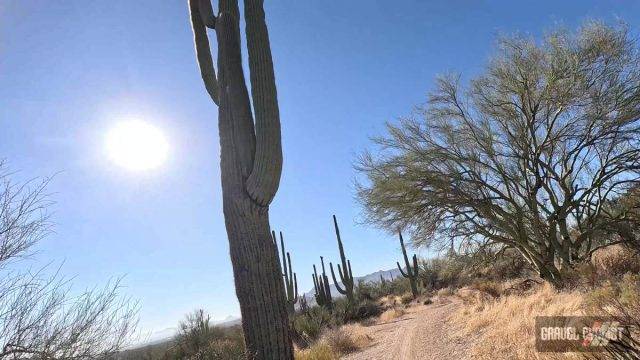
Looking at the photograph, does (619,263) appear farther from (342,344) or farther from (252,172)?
(252,172)

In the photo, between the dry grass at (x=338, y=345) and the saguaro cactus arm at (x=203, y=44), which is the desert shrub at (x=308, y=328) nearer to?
the dry grass at (x=338, y=345)

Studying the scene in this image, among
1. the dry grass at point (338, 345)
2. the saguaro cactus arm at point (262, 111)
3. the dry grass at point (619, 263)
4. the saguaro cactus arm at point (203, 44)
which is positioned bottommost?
the dry grass at point (338, 345)

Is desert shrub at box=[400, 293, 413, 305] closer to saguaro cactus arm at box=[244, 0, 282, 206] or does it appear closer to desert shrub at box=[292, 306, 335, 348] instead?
desert shrub at box=[292, 306, 335, 348]

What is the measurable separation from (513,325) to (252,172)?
4.99 meters

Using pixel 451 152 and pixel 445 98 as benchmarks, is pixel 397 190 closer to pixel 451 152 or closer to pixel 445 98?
pixel 451 152

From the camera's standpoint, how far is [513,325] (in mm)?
6922

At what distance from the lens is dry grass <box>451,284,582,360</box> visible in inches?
231

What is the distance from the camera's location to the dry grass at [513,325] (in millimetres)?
5879

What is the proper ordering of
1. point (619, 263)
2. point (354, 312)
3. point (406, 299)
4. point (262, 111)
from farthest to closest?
point (406, 299) < point (354, 312) < point (619, 263) < point (262, 111)

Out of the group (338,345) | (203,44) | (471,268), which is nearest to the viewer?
(203,44)

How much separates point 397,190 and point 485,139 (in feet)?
9.28

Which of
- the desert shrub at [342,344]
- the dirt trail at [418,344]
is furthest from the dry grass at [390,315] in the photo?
the desert shrub at [342,344]

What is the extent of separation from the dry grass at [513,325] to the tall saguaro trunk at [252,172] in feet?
9.34

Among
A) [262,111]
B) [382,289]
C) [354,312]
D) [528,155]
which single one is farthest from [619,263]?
[382,289]
